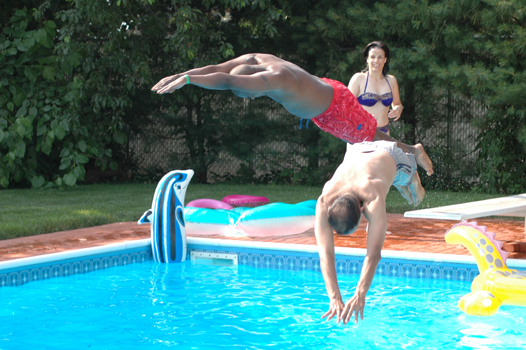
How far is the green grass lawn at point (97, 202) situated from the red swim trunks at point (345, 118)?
3944 millimetres

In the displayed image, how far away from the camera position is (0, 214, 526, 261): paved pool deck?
564cm

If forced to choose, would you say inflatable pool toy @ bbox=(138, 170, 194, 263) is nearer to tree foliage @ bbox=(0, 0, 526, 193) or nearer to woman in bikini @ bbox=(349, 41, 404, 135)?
woman in bikini @ bbox=(349, 41, 404, 135)

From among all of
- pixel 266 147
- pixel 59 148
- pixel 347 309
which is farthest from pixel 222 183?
pixel 347 309

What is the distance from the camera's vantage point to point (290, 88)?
3793 millimetres

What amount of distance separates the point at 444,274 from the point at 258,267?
5.93ft

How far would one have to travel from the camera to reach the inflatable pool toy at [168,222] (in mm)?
6027

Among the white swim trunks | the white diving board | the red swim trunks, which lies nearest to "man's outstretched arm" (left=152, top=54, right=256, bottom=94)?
the red swim trunks

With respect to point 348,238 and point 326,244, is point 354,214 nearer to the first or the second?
point 326,244

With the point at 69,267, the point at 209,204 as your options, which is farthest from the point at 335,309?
the point at 209,204

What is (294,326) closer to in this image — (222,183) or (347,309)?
(347,309)

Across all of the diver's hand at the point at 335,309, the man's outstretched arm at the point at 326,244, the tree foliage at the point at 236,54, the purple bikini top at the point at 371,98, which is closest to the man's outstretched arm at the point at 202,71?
the man's outstretched arm at the point at 326,244

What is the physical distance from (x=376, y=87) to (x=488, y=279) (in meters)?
2.28

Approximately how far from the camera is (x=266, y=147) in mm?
12562

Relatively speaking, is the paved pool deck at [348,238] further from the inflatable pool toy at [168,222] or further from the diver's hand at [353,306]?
the diver's hand at [353,306]
